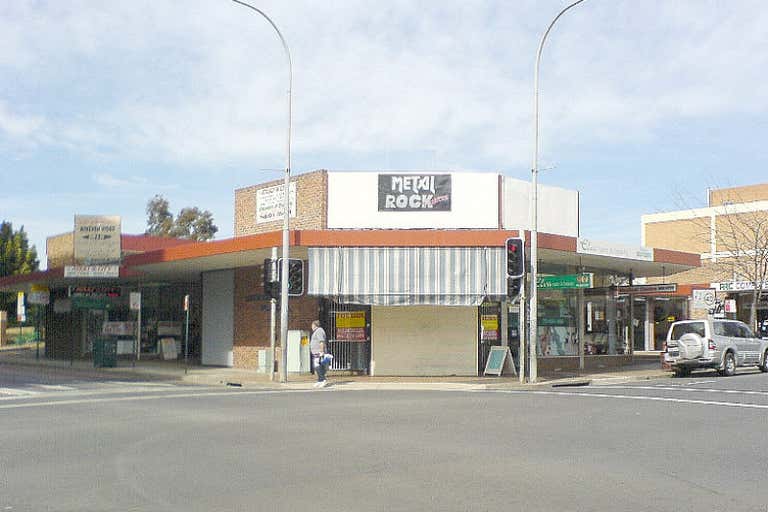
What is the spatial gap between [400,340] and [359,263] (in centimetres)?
321

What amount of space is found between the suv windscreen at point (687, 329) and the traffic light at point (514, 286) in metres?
6.96

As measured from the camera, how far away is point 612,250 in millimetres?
28453

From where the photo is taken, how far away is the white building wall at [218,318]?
31.6 metres

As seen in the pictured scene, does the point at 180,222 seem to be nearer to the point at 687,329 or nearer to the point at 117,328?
the point at 117,328

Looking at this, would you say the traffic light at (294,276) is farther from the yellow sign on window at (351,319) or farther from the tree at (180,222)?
the tree at (180,222)

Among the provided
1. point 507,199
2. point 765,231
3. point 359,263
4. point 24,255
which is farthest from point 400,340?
point 24,255

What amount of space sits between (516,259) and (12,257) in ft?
187

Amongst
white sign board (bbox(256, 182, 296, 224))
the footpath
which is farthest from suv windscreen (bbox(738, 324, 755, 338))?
white sign board (bbox(256, 182, 296, 224))

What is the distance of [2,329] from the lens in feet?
193

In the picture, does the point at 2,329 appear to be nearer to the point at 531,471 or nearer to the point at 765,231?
the point at 765,231

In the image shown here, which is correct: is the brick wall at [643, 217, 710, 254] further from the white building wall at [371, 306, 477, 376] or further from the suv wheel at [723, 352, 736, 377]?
the white building wall at [371, 306, 477, 376]

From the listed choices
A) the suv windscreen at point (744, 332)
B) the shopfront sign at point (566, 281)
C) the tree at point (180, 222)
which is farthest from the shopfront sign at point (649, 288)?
the tree at point (180, 222)

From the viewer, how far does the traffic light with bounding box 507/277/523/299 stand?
24.4m

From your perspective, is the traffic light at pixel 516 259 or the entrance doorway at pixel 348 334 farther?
the entrance doorway at pixel 348 334
